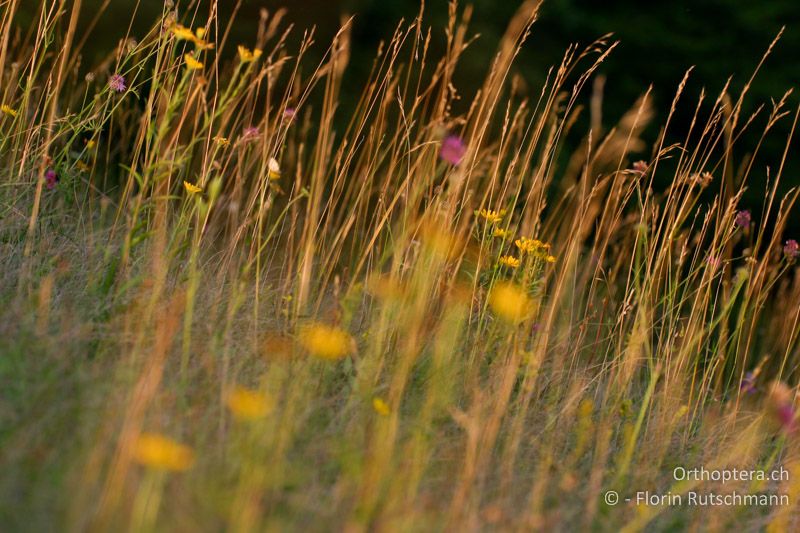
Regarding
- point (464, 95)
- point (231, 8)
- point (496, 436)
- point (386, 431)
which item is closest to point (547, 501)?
point (496, 436)

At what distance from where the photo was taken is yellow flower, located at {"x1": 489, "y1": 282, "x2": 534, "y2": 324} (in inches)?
90.8

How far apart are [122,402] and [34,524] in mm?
356

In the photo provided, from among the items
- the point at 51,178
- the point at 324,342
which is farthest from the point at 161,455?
the point at 51,178

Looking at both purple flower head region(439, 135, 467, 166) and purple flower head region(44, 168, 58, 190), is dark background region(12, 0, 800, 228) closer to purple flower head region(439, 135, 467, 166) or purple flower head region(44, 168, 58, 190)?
purple flower head region(439, 135, 467, 166)

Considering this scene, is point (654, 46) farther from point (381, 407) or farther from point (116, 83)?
point (381, 407)

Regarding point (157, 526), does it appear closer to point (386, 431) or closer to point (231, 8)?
point (386, 431)

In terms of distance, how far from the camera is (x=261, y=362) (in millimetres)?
2119

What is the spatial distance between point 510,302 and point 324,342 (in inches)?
22.4

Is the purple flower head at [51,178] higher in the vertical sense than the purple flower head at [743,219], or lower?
lower

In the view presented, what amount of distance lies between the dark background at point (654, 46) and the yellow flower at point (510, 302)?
7.35 ft

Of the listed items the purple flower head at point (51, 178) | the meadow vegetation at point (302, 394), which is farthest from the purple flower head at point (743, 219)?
the purple flower head at point (51, 178)

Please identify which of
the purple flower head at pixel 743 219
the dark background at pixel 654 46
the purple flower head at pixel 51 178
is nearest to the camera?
the purple flower head at pixel 51 178

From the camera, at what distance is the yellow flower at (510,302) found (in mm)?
2307

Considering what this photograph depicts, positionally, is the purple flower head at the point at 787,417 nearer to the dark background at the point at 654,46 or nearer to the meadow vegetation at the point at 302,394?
the meadow vegetation at the point at 302,394
